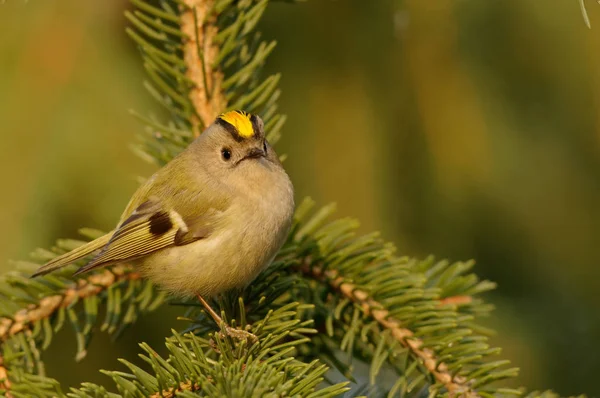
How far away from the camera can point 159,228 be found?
2.05m

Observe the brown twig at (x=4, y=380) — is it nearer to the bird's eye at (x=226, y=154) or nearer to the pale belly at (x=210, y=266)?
the pale belly at (x=210, y=266)

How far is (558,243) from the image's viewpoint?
2.33 metres

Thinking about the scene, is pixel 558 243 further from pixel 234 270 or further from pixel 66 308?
pixel 66 308

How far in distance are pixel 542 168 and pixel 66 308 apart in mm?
1435

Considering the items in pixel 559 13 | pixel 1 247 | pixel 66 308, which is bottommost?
pixel 66 308

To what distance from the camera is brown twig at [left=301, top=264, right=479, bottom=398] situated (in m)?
1.55

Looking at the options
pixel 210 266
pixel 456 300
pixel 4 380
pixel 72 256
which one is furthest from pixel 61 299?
pixel 456 300

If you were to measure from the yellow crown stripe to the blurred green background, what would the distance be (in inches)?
13.3

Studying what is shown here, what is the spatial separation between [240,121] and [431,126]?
2.07 ft

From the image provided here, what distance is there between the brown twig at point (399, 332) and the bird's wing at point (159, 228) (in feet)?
1.15

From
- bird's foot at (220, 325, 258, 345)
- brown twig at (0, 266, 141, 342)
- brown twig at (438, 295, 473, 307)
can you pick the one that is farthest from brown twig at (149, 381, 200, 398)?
brown twig at (438, 295, 473, 307)

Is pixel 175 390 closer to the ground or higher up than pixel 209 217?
closer to the ground

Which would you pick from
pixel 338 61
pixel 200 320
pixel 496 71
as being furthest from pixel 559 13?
pixel 200 320

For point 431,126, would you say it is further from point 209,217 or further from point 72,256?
point 72,256
